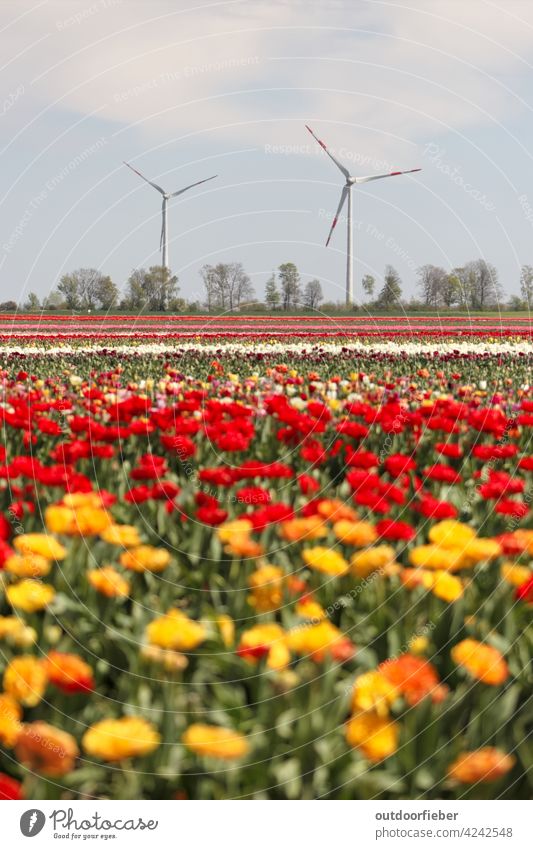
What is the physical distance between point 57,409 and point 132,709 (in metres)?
5.68

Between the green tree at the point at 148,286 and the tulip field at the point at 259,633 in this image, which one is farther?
the green tree at the point at 148,286

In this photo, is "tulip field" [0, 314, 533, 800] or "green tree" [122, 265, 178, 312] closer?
"tulip field" [0, 314, 533, 800]

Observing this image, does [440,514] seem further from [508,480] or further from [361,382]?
[361,382]

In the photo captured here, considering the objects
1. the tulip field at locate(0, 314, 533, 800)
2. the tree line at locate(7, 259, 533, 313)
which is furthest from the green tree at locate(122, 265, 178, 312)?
the tulip field at locate(0, 314, 533, 800)

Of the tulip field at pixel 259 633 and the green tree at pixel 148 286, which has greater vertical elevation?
the green tree at pixel 148 286

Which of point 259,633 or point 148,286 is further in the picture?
point 148,286

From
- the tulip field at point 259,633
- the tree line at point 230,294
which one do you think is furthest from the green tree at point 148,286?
the tulip field at point 259,633

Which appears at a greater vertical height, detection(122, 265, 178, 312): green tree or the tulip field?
detection(122, 265, 178, 312): green tree

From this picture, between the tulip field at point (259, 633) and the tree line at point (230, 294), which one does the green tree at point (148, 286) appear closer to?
the tree line at point (230, 294)

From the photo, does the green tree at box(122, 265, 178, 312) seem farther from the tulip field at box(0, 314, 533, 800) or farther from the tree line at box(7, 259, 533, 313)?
the tulip field at box(0, 314, 533, 800)

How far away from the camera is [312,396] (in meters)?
10.4
